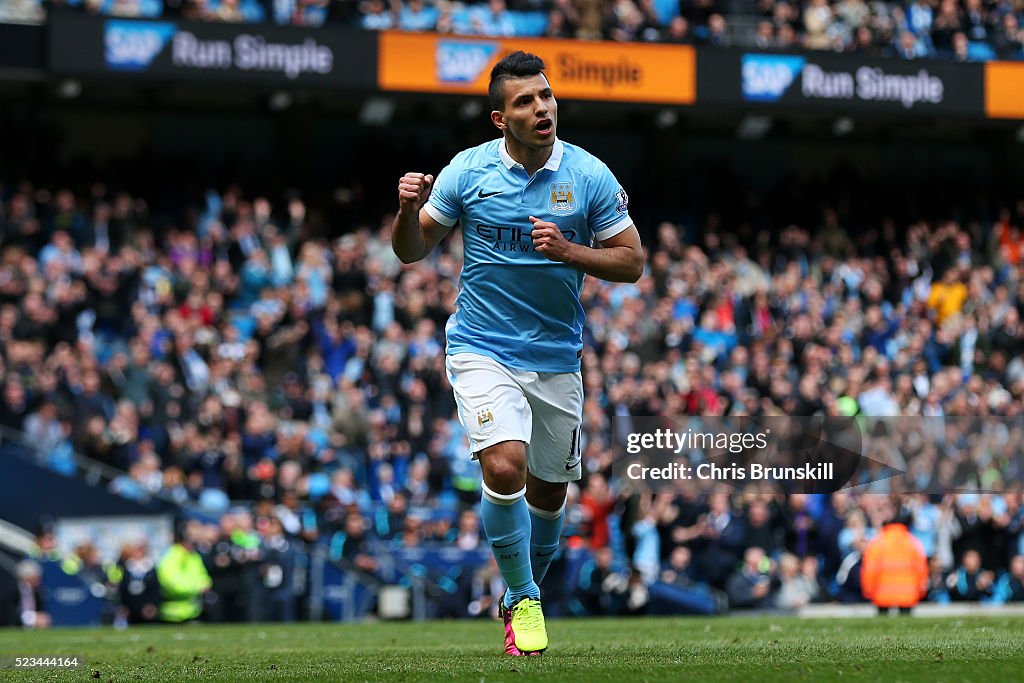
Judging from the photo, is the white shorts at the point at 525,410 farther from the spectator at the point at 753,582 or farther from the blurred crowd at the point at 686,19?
the blurred crowd at the point at 686,19

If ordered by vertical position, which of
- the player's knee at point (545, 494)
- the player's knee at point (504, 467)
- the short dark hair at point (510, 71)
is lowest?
the player's knee at point (545, 494)

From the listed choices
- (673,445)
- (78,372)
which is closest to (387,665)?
(673,445)

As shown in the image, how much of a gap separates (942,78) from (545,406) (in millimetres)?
22496

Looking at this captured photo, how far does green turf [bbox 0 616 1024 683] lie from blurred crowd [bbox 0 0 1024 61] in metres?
15.5

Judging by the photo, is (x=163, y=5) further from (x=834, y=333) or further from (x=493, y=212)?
(x=493, y=212)

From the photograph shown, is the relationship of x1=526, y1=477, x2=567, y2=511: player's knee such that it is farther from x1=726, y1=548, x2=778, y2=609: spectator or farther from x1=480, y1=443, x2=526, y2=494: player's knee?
x1=726, y1=548, x2=778, y2=609: spectator

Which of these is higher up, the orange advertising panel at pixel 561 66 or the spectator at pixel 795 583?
the orange advertising panel at pixel 561 66

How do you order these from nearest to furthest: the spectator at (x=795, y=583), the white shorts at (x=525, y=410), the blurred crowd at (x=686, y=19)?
the white shorts at (x=525, y=410) < the spectator at (x=795, y=583) < the blurred crowd at (x=686, y=19)

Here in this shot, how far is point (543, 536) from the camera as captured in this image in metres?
8.16

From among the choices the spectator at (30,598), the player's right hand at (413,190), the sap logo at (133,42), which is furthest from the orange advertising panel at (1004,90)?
the player's right hand at (413,190)

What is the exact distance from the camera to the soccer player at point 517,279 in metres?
7.38

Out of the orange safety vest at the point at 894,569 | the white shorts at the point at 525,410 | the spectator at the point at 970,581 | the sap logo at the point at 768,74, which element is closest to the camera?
the white shorts at the point at 525,410

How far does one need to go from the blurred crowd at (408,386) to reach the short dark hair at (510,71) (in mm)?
10461

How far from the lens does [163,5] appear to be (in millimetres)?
24828
